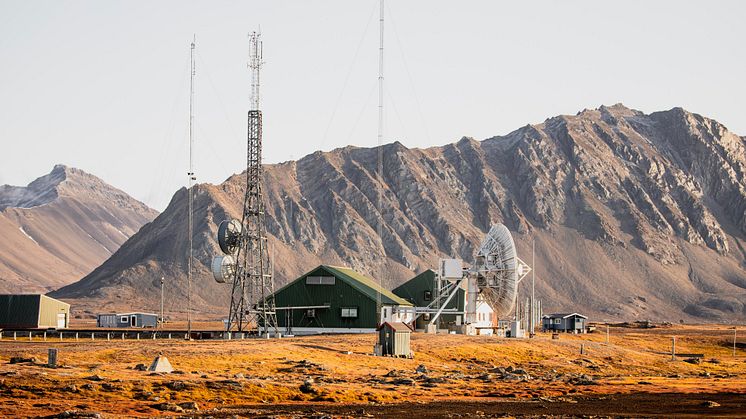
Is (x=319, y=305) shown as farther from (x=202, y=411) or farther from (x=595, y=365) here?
(x=202, y=411)

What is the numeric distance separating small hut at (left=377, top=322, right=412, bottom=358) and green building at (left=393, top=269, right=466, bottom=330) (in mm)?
34775

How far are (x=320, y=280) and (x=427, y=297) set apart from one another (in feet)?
50.5

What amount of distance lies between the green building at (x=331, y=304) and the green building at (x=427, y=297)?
649cm

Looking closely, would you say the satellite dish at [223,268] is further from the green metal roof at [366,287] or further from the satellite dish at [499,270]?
the satellite dish at [499,270]

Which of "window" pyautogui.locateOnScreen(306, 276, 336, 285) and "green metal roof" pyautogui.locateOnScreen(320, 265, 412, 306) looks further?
"window" pyautogui.locateOnScreen(306, 276, 336, 285)

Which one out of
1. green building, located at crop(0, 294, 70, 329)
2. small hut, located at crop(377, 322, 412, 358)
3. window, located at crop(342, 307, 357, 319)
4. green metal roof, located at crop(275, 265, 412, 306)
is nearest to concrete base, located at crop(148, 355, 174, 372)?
small hut, located at crop(377, 322, 412, 358)

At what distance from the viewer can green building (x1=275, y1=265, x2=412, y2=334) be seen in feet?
353

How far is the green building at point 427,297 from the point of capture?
4592 inches

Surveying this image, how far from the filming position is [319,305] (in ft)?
358

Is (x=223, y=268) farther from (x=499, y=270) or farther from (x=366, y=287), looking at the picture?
(x=499, y=270)

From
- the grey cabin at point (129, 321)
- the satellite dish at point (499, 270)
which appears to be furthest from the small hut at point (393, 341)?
the grey cabin at point (129, 321)

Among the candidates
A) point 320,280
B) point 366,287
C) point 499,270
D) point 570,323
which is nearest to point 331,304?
point 320,280

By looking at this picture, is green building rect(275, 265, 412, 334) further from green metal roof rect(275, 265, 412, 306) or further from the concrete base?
the concrete base

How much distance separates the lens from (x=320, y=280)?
110m
